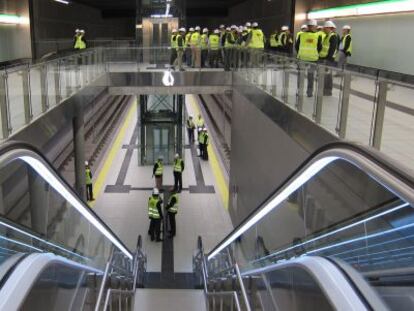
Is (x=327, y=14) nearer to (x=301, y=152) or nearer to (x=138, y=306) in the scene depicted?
(x=301, y=152)

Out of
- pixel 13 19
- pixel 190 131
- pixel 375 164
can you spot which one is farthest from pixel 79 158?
pixel 375 164

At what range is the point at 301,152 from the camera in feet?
27.2

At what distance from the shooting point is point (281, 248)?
584 centimetres

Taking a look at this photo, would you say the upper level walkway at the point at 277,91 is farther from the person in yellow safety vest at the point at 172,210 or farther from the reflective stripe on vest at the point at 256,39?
the person in yellow safety vest at the point at 172,210

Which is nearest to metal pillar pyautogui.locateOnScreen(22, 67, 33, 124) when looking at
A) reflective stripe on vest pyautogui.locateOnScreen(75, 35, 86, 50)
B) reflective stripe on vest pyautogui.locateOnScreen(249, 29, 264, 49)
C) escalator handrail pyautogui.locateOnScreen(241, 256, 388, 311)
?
escalator handrail pyautogui.locateOnScreen(241, 256, 388, 311)

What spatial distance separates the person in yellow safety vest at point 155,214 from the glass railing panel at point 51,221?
526 cm

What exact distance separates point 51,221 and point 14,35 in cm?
1799

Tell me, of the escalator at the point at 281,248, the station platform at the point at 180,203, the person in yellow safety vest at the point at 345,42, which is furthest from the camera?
the station platform at the point at 180,203

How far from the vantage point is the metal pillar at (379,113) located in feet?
18.0

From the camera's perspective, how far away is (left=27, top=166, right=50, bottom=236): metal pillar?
6.05 meters

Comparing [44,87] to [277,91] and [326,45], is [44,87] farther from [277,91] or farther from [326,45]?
[326,45]

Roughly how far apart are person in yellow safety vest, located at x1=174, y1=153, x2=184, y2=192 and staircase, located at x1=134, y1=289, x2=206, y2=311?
8795mm

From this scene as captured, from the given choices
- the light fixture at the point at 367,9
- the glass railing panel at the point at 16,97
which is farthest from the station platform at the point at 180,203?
the light fixture at the point at 367,9

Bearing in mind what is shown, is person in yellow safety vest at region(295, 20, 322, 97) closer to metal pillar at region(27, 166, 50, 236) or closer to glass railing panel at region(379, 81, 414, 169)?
glass railing panel at region(379, 81, 414, 169)
